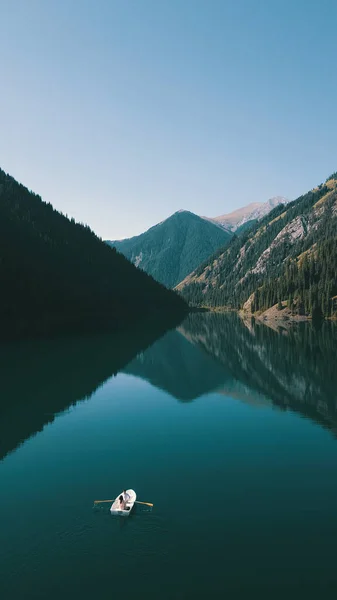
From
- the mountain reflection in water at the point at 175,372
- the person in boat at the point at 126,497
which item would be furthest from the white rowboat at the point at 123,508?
the mountain reflection in water at the point at 175,372

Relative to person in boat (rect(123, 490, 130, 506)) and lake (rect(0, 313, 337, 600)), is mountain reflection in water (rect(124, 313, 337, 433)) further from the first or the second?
person in boat (rect(123, 490, 130, 506))

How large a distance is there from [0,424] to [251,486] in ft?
111

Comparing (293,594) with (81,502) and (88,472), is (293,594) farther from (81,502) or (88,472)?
(88,472)

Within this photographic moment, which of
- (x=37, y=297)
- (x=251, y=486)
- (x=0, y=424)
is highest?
(x=37, y=297)

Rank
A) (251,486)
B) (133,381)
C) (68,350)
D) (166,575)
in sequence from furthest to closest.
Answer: (68,350), (133,381), (251,486), (166,575)

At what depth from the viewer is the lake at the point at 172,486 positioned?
19688mm

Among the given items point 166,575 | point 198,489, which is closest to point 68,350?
point 198,489

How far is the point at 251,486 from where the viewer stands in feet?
97.5

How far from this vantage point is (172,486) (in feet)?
98.1

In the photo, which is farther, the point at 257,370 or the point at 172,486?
the point at 257,370

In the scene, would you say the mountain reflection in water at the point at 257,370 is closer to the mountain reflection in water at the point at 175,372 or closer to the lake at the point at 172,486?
the mountain reflection in water at the point at 175,372

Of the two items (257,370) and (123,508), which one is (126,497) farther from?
(257,370)

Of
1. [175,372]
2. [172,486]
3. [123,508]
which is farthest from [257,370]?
[123,508]

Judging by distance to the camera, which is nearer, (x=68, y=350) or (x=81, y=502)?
(x=81, y=502)
